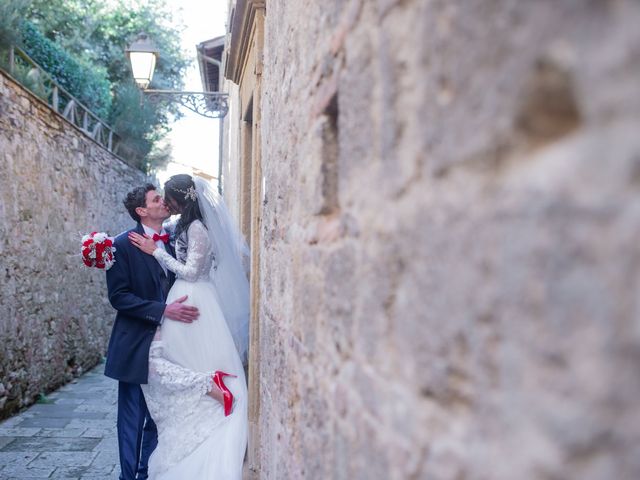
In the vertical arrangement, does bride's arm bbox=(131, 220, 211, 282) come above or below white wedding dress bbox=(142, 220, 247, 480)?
above

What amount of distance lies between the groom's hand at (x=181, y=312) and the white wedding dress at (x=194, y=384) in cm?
4

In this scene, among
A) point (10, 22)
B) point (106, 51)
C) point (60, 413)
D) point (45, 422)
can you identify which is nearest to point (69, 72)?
point (10, 22)

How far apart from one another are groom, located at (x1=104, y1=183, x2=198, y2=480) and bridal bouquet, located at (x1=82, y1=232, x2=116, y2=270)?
50mm

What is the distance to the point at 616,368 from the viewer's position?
2.06 feet

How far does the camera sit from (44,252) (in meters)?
7.96

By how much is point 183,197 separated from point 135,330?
1023 millimetres

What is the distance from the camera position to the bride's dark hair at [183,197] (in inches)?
189

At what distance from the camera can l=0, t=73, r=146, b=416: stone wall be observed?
269 inches

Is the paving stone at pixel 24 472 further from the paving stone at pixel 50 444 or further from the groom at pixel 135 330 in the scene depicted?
the groom at pixel 135 330

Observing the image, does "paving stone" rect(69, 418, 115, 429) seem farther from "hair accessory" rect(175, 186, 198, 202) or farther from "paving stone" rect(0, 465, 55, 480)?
"hair accessory" rect(175, 186, 198, 202)

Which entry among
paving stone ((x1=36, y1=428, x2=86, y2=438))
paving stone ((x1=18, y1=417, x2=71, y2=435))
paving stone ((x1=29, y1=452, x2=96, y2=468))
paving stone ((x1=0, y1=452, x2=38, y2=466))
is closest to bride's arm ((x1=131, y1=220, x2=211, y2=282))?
paving stone ((x1=29, y1=452, x2=96, y2=468))

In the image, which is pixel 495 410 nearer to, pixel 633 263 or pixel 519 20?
pixel 633 263

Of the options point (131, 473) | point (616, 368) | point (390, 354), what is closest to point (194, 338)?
point (131, 473)

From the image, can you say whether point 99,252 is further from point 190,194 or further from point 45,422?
point 45,422
